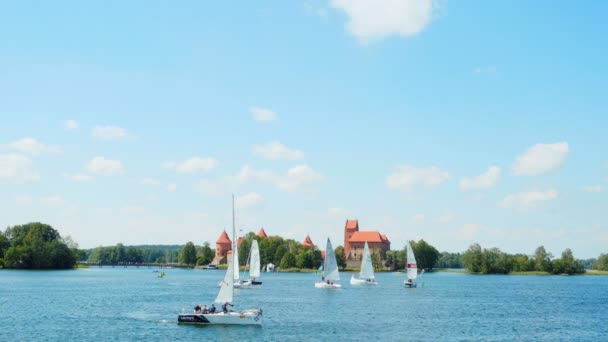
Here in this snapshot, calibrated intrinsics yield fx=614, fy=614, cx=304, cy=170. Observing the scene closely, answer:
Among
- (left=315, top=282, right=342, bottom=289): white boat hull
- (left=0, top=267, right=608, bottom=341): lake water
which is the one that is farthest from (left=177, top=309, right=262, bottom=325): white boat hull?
(left=315, top=282, right=342, bottom=289): white boat hull

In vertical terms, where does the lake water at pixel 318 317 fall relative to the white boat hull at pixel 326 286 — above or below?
below

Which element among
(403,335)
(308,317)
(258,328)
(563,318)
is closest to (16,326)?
(258,328)

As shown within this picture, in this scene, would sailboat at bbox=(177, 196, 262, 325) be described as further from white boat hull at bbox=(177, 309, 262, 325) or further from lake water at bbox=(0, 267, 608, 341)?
lake water at bbox=(0, 267, 608, 341)

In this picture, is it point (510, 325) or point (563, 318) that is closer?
point (510, 325)

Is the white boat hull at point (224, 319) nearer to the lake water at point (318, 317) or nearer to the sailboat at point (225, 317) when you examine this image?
the sailboat at point (225, 317)

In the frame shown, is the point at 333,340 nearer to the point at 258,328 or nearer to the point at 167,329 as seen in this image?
the point at 258,328

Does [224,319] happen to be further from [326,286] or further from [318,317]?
[326,286]

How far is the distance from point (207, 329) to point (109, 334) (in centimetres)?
900

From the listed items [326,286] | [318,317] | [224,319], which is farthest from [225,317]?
[326,286]

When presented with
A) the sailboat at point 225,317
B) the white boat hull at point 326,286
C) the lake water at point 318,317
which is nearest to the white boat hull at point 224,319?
the sailboat at point 225,317

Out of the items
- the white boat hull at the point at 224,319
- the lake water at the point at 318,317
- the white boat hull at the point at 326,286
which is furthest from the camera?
the white boat hull at the point at 326,286

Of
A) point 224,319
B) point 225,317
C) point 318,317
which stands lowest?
point 318,317

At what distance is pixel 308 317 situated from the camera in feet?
234

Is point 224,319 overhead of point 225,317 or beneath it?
beneath
